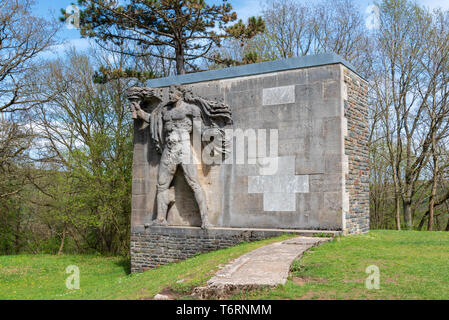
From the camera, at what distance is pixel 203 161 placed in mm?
10867

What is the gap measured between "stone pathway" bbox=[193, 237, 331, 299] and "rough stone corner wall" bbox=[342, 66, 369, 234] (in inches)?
89.7

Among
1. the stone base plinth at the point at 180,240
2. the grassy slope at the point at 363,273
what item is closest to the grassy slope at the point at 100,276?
the stone base plinth at the point at 180,240

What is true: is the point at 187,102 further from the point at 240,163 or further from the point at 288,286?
the point at 288,286

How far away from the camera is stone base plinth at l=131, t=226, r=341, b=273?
9.62m

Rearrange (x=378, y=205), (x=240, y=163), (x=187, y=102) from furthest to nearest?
1. (x=378, y=205)
2. (x=187, y=102)
3. (x=240, y=163)

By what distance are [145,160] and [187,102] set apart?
2064mm

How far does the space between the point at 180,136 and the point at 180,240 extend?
256 cm

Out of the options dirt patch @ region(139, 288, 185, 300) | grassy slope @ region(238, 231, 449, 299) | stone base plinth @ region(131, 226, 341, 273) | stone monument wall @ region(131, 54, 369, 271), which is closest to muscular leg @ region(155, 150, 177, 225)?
stone monument wall @ region(131, 54, 369, 271)

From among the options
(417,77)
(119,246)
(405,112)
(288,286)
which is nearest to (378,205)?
(405,112)

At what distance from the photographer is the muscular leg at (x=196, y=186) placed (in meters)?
10.6

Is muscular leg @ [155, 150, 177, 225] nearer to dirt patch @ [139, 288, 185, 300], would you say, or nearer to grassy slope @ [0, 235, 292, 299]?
grassy slope @ [0, 235, 292, 299]

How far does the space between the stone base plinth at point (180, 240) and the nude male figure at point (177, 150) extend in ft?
1.13

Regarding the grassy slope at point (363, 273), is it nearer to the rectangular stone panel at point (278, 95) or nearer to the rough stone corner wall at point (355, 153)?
the rough stone corner wall at point (355, 153)

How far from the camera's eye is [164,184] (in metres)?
11.1
